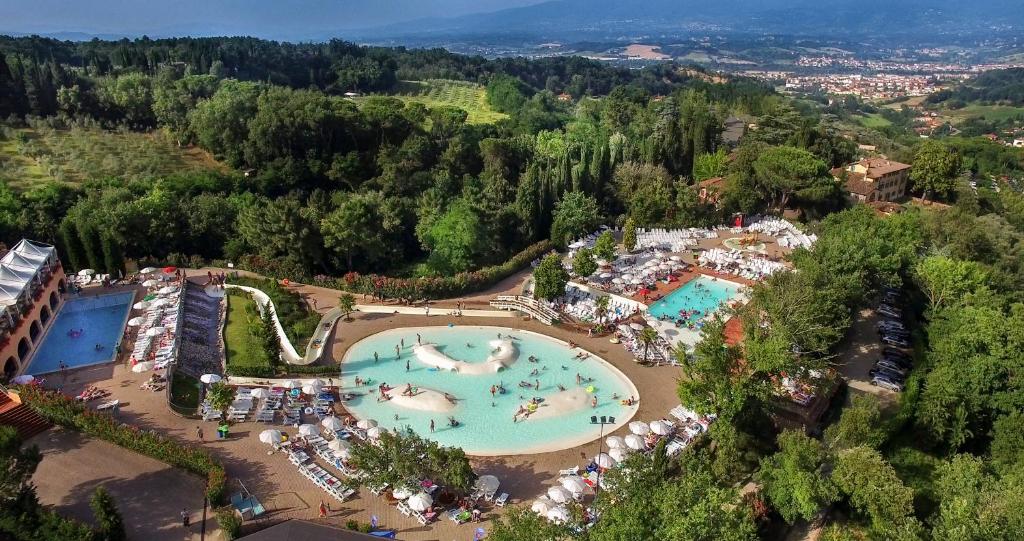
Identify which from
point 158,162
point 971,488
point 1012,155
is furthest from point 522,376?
A: point 1012,155

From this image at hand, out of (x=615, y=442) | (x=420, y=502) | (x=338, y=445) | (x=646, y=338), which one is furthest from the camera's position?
(x=646, y=338)

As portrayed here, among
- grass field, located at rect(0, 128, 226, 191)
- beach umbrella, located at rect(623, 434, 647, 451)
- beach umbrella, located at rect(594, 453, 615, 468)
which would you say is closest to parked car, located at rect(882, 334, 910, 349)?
beach umbrella, located at rect(623, 434, 647, 451)

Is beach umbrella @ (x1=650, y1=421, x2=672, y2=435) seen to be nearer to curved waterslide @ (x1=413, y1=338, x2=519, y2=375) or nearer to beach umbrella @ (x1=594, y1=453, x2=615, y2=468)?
beach umbrella @ (x1=594, y1=453, x2=615, y2=468)

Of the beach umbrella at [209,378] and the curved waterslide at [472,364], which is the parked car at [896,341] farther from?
the beach umbrella at [209,378]

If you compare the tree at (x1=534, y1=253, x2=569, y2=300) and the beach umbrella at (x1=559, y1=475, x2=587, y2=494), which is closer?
the beach umbrella at (x1=559, y1=475, x2=587, y2=494)

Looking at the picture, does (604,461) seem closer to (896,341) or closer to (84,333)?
(896,341)

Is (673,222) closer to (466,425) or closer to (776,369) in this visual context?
(776,369)

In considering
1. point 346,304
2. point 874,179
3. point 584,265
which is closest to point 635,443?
point 584,265

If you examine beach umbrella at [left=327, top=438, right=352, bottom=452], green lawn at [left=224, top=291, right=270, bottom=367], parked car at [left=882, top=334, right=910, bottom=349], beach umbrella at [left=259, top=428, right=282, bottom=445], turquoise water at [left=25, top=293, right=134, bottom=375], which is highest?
turquoise water at [left=25, top=293, right=134, bottom=375]
